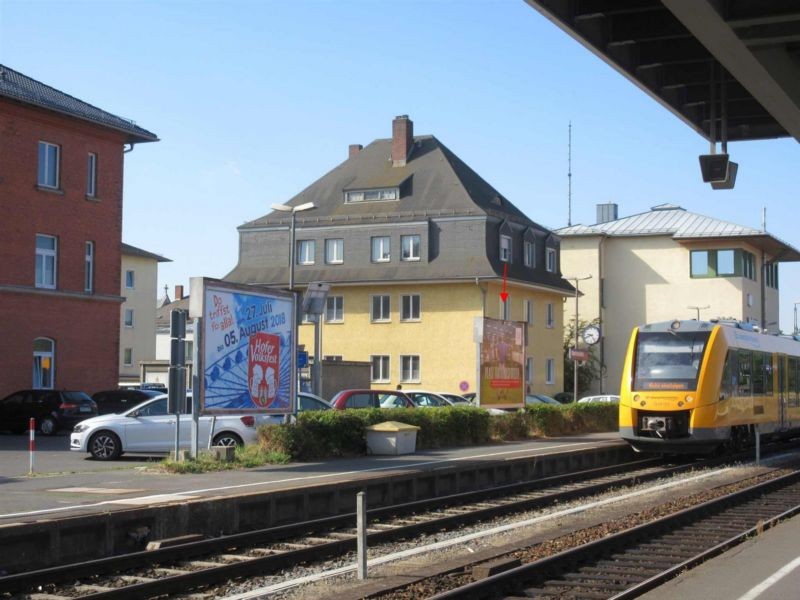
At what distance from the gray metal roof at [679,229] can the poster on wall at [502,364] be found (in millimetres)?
37982

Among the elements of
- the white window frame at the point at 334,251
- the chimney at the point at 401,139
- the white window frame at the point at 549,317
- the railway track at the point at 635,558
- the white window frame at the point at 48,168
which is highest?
the chimney at the point at 401,139

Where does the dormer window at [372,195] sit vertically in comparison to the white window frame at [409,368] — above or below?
above

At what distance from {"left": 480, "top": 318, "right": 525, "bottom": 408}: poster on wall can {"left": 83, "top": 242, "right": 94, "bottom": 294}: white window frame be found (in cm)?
1657

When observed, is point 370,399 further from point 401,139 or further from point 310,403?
point 401,139

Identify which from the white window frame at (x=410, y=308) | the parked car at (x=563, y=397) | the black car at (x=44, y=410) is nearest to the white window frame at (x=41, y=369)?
the black car at (x=44, y=410)

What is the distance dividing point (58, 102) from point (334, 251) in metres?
21.8

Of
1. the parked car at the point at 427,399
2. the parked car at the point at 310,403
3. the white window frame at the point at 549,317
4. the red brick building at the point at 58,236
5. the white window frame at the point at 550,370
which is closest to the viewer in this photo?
the parked car at the point at 310,403

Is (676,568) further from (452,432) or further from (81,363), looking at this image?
(81,363)

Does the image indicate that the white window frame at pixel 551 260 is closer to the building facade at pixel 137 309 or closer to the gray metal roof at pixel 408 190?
the gray metal roof at pixel 408 190

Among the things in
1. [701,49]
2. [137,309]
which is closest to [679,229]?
[137,309]

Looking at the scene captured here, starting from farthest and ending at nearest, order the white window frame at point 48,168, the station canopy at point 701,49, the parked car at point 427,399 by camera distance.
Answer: the white window frame at point 48,168
the parked car at point 427,399
the station canopy at point 701,49

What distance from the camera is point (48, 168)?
39.2 metres

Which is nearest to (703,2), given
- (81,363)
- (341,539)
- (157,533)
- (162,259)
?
(341,539)

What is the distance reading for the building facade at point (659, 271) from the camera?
68875 millimetres
